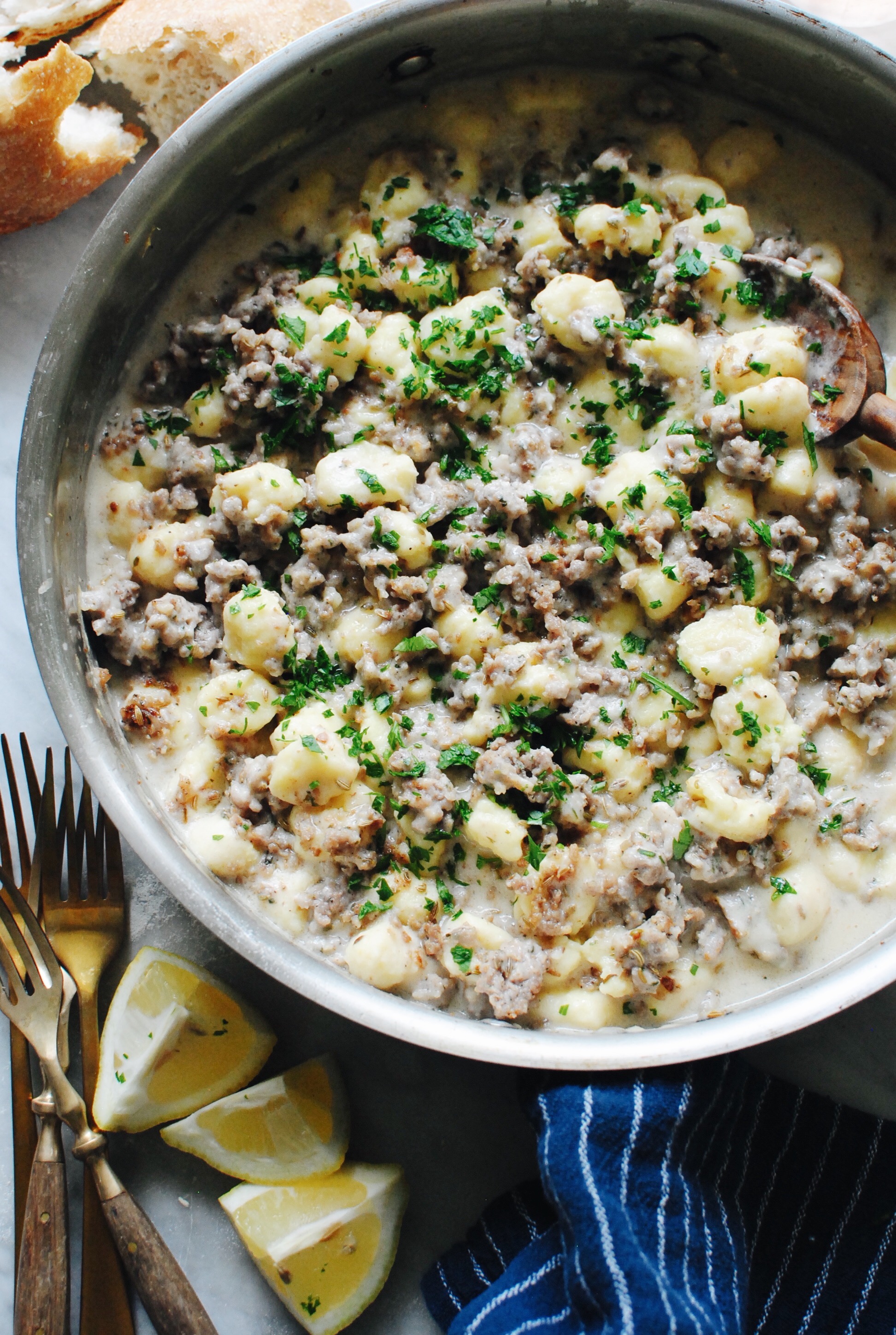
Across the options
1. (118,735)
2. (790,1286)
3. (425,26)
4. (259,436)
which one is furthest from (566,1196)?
(425,26)

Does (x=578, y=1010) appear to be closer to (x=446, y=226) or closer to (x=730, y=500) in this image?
(x=730, y=500)

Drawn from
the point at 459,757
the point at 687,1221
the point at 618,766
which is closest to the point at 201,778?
the point at 459,757

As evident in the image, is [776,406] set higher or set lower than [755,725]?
higher

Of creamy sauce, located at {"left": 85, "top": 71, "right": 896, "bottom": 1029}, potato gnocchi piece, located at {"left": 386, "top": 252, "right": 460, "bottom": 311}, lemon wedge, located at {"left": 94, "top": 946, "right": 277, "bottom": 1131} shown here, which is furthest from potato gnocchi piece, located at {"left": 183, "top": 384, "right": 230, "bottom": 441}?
lemon wedge, located at {"left": 94, "top": 946, "right": 277, "bottom": 1131}

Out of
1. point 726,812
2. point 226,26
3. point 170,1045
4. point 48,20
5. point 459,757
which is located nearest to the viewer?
point 726,812

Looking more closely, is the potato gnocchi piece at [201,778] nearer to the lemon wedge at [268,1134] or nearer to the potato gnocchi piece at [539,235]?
the lemon wedge at [268,1134]

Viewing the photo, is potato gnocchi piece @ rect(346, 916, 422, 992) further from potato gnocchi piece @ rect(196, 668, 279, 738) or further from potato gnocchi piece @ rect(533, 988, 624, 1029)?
potato gnocchi piece @ rect(196, 668, 279, 738)

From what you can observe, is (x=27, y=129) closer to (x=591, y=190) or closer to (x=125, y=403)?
(x=125, y=403)
